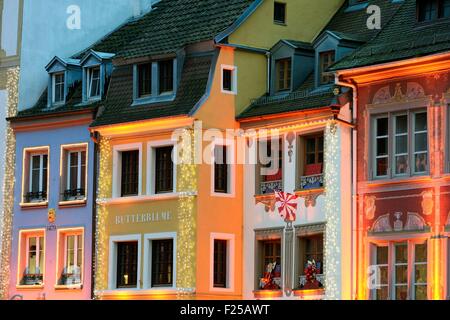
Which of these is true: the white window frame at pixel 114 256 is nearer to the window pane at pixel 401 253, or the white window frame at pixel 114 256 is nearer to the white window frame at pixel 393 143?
the white window frame at pixel 393 143

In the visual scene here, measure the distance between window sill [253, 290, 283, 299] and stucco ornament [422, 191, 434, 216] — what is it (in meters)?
6.54

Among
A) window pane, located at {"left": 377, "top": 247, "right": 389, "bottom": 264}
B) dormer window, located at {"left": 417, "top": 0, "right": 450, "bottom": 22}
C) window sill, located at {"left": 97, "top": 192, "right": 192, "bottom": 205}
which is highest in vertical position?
dormer window, located at {"left": 417, "top": 0, "right": 450, "bottom": 22}

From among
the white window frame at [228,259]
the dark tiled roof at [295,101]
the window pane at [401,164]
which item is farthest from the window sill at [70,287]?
the window pane at [401,164]

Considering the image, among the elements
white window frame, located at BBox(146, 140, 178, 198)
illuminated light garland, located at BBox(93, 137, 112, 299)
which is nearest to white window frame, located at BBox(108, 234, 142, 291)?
illuminated light garland, located at BBox(93, 137, 112, 299)

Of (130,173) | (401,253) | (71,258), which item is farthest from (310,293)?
(71,258)

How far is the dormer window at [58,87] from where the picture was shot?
206 ft

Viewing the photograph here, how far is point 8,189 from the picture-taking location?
2473 inches

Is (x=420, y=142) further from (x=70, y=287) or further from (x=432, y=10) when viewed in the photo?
(x=70, y=287)

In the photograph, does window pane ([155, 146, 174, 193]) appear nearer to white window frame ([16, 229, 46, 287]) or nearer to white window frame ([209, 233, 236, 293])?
white window frame ([209, 233, 236, 293])

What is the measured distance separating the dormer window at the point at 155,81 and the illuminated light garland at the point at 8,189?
22.5 ft

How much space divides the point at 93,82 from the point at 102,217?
5.74 m

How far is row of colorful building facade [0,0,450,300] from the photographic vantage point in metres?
51.3
